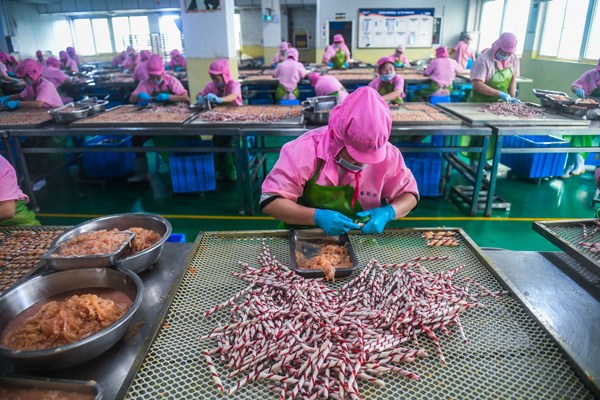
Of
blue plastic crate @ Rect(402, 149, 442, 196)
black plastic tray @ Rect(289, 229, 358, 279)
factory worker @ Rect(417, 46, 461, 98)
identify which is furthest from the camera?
factory worker @ Rect(417, 46, 461, 98)

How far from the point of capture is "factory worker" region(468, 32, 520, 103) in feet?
18.2

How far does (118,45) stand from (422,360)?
23127 mm

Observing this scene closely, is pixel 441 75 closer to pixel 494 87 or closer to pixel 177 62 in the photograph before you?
pixel 494 87

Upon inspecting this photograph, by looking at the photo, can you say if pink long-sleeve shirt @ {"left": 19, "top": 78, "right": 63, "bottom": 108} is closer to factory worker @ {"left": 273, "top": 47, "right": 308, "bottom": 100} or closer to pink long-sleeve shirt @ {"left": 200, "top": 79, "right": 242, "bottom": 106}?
pink long-sleeve shirt @ {"left": 200, "top": 79, "right": 242, "bottom": 106}

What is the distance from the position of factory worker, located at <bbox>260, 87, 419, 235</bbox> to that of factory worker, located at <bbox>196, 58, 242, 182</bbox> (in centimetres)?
387

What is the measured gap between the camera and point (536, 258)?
78.9 inches

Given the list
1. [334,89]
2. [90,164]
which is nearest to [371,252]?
[334,89]

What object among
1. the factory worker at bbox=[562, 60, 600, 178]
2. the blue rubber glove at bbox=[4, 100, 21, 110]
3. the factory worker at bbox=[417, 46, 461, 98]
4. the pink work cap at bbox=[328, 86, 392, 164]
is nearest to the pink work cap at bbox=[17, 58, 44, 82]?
the blue rubber glove at bbox=[4, 100, 21, 110]

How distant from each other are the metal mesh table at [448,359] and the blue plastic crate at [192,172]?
3.67 metres

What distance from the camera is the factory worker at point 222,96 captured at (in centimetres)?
572

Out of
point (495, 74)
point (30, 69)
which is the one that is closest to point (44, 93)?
point (30, 69)

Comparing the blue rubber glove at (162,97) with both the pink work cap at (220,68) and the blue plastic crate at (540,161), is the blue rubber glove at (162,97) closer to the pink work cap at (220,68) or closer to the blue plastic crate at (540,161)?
the pink work cap at (220,68)

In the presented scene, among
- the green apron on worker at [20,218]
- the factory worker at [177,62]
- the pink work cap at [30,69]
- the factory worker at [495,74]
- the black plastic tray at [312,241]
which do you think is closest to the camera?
the black plastic tray at [312,241]

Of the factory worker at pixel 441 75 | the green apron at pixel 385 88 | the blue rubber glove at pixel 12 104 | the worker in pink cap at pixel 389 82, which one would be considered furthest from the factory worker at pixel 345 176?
the factory worker at pixel 441 75
